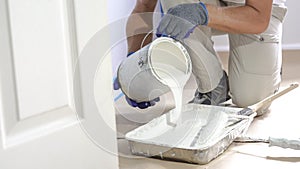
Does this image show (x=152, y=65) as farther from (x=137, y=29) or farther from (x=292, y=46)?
(x=292, y=46)

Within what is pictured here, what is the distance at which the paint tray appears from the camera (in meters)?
1.20

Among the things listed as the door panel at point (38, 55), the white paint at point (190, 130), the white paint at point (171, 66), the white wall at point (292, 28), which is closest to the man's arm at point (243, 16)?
the white paint at point (171, 66)

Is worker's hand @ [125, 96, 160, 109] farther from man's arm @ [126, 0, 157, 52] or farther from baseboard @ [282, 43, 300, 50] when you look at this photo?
baseboard @ [282, 43, 300, 50]

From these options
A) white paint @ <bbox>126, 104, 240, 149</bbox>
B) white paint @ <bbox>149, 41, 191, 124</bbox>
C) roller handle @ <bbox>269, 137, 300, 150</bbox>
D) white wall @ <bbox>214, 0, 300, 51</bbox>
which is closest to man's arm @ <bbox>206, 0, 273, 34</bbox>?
white paint @ <bbox>149, 41, 191, 124</bbox>

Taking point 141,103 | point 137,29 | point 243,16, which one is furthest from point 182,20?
point 141,103

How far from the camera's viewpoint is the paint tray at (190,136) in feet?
3.93

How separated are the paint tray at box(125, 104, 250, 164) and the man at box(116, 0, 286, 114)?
0.46ft

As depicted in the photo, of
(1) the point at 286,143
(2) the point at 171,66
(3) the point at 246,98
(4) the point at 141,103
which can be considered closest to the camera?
(1) the point at 286,143

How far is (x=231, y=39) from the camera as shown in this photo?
1.72 m

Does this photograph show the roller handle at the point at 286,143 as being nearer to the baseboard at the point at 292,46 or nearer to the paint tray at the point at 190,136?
the paint tray at the point at 190,136

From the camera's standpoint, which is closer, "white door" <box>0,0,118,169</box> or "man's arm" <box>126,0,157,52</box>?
"white door" <box>0,0,118,169</box>

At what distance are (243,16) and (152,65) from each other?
34cm

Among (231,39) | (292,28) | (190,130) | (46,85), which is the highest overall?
(46,85)

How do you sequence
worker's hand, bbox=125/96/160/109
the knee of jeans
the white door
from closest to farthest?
the white door → worker's hand, bbox=125/96/160/109 → the knee of jeans
